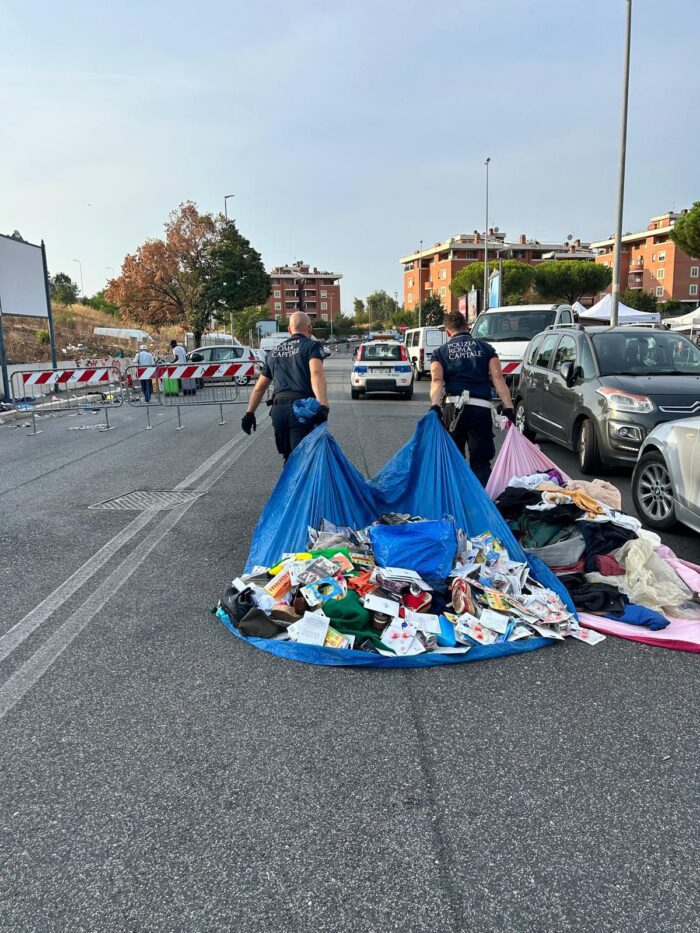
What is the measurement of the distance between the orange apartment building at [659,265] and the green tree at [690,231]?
45357 mm

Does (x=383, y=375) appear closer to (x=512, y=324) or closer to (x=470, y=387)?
(x=512, y=324)

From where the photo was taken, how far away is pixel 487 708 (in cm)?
318

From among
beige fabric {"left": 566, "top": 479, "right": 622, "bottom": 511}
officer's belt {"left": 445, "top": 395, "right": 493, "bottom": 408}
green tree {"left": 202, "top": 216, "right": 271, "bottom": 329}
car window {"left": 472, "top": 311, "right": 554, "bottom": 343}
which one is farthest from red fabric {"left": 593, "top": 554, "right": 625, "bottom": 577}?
green tree {"left": 202, "top": 216, "right": 271, "bottom": 329}

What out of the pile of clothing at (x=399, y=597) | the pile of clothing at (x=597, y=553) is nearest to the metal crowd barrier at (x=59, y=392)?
the pile of clothing at (x=597, y=553)

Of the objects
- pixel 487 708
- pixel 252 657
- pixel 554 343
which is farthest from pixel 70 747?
pixel 554 343

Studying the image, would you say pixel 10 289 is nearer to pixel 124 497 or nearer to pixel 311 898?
pixel 124 497

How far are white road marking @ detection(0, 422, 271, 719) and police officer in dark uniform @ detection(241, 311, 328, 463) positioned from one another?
4.51 ft

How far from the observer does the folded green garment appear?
3.77m

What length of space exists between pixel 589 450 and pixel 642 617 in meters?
4.51

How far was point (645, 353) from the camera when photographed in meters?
8.77

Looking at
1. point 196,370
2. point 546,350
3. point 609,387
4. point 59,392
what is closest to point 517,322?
point 546,350

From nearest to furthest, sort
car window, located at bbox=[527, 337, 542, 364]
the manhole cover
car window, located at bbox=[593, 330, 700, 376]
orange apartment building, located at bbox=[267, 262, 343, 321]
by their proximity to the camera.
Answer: the manhole cover, car window, located at bbox=[593, 330, 700, 376], car window, located at bbox=[527, 337, 542, 364], orange apartment building, located at bbox=[267, 262, 343, 321]

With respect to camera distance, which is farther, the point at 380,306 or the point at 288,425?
the point at 380,306

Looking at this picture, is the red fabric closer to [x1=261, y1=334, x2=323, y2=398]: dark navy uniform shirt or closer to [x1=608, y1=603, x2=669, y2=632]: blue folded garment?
[x1=608, y1=603, x2=669, y2=632]: blue folded garment
